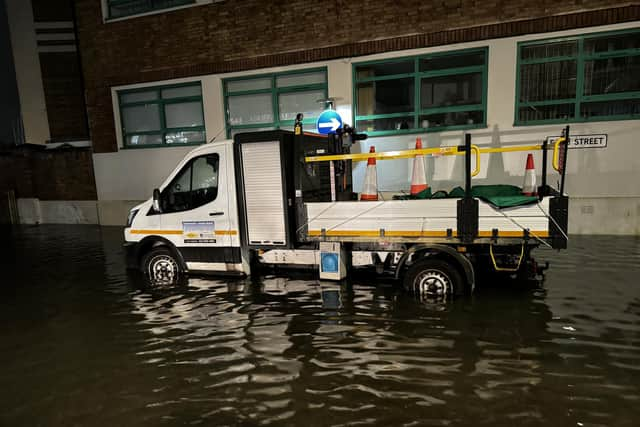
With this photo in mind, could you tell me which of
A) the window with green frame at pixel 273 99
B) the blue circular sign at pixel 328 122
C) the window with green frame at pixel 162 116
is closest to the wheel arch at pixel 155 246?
the blue circular sign at pixel 328 122

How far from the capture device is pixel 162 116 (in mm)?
12617

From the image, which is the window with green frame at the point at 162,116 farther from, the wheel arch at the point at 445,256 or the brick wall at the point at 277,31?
the wheel arch at the point at 445,256

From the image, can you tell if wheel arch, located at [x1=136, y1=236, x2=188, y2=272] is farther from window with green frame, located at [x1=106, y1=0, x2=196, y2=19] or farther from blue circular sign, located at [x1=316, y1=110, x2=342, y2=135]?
window with green frame, located at [x1=106, y1=0, x2=196, y2=19]

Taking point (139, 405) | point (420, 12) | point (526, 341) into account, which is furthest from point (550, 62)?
point (139, 405)

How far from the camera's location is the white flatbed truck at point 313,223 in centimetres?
492

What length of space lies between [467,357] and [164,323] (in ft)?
11.4

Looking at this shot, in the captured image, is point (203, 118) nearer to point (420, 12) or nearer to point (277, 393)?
point (420, 12)

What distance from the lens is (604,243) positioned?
8.20 m

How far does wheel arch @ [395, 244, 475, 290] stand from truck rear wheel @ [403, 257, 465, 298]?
0.25 ft

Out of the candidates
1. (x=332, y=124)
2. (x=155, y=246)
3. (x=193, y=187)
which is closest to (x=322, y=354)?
(x=193, y=187)

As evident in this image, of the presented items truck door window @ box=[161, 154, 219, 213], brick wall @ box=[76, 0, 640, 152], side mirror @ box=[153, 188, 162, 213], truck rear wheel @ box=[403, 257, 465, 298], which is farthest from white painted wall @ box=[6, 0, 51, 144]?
truck rear wheel @ box=[403, 257, 465, 298]

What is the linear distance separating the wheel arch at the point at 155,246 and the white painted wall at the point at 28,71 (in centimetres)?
1437

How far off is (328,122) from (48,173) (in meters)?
12.1

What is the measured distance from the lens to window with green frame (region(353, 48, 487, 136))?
385 inches
